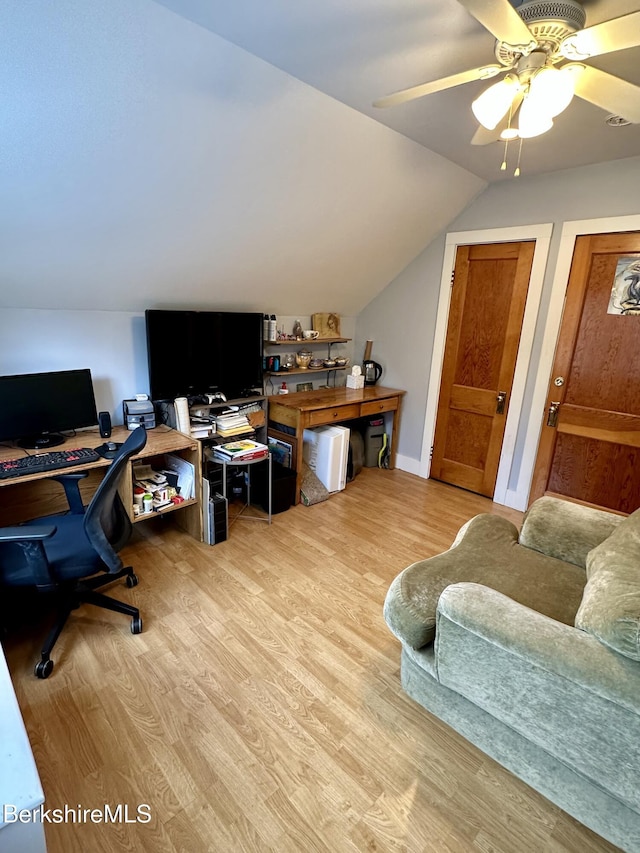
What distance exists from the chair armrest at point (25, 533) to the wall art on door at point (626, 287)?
3.38 m

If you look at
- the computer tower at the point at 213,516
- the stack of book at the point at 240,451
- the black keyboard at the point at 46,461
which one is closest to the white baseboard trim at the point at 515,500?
the stack of book at the point at 240,451

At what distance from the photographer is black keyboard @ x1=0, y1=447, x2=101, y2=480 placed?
198 cm

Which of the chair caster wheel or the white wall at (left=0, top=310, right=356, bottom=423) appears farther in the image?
the white wall at (left=0, top=310, right=356, bottom=423)

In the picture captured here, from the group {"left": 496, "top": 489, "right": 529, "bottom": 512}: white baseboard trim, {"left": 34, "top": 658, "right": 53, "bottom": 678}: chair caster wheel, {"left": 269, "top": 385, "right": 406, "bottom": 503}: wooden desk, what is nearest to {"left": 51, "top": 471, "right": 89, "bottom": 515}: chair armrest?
{"left": 34, "top": 658, "right": 53, "bottom": 678}: chair caster wheel

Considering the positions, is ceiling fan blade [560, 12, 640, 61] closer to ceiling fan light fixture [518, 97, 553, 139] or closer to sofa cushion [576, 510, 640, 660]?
ceiling fan light fixture [518, 97, 553, 139]

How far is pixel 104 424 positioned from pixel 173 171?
57.5 inches

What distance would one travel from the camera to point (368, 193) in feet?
8.98

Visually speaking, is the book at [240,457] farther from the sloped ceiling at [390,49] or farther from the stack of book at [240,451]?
the sloped ceiling at [390,49]

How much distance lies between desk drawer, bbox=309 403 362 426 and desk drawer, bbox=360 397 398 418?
88 mm

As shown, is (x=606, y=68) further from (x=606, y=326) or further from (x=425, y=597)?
(x=425, y=597)

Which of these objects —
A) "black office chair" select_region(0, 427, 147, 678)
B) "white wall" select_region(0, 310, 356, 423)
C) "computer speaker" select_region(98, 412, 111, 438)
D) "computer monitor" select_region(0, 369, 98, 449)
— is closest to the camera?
"black office chair" select_region(0, 427, 147, 678)

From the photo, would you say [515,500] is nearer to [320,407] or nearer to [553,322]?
[553,322]

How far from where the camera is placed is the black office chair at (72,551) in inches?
64.4

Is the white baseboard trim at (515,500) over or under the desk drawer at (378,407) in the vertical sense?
under
